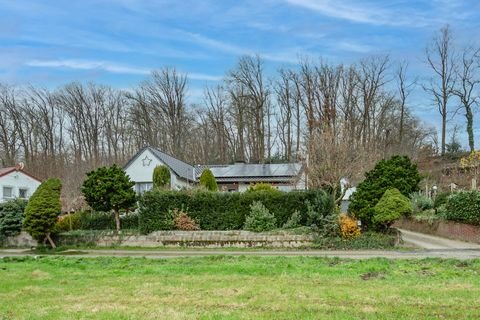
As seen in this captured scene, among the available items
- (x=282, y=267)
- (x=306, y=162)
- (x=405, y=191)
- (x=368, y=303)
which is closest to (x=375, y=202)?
(x=405, y=191)

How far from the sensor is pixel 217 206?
25375 mm

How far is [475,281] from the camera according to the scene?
11.1 metres

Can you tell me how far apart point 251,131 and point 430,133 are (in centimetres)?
2080

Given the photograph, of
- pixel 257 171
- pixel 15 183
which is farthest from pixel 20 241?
pixel 257 171

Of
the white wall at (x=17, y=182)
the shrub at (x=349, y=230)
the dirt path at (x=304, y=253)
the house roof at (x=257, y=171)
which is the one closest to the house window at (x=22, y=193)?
the white wall at (x=17, y=182)

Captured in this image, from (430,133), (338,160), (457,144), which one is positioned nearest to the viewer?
(338,160)

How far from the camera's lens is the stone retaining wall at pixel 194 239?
76.4 ft

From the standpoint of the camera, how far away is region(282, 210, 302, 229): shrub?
80.4 feet

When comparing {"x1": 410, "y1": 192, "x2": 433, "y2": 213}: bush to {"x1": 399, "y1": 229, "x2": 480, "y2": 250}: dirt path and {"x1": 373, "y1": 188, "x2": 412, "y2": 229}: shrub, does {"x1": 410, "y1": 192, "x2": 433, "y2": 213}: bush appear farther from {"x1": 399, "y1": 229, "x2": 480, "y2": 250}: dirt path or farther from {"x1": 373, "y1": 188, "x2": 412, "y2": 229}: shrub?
{"x1": 373, "y1": 188, "x2": 412, "y2": 229}: shrub

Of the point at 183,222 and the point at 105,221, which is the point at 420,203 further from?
the point at 105,221

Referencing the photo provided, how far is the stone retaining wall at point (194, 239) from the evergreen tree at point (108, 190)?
4.89ft

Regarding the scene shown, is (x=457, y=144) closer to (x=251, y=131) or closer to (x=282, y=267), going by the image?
(x=251, y=131)

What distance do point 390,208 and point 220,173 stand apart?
26.0 meters

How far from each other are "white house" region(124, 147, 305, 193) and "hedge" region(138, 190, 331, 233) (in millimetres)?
11487
